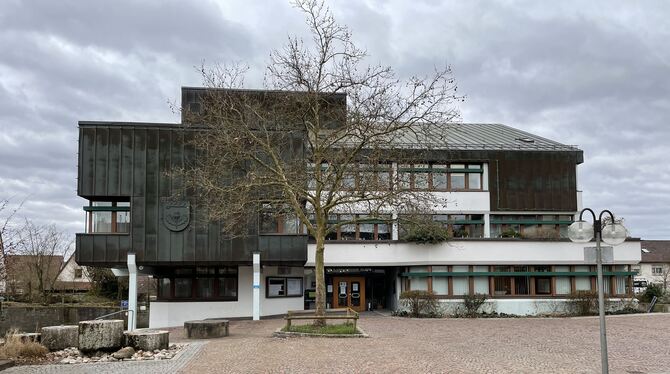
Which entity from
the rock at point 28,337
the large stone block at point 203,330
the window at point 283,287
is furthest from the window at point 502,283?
the rock at point 28,337

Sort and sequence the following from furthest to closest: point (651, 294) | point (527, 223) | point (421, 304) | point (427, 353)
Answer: point (527, 223) → point (651, 294) → point (421, 304) → point (427, 353)

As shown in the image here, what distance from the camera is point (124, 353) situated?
17.0 metres

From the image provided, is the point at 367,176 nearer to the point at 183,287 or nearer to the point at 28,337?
the point at 28,337

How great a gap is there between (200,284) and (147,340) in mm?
16060

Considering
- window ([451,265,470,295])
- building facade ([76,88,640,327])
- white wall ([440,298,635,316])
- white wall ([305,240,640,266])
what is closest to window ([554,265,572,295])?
building facade ([76,88,640,327])

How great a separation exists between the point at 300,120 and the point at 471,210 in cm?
1425

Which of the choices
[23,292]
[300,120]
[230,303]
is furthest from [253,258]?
[23,292]

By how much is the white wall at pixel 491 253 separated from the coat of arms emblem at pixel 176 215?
255 inches

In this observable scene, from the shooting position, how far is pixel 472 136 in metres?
39.8

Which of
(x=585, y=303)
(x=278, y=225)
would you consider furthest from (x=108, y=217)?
(x=585, y=303)

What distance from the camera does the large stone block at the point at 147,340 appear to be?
58.2ft

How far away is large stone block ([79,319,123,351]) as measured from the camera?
17.4 metres

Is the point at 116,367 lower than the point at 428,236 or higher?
lower

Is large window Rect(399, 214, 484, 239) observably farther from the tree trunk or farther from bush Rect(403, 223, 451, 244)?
the tree trunk
